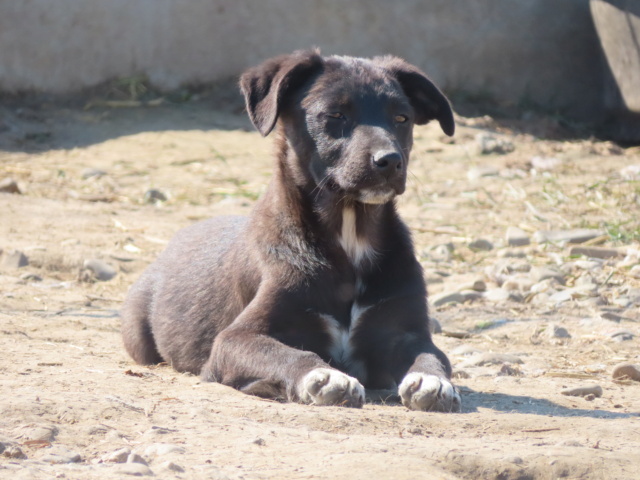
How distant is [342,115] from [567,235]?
3.94 metres

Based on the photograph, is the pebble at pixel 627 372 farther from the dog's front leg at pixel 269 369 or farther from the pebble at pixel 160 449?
the pebble at pixel 160 449

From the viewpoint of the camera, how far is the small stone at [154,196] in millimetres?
9406

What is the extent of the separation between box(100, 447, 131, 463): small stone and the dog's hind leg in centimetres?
240

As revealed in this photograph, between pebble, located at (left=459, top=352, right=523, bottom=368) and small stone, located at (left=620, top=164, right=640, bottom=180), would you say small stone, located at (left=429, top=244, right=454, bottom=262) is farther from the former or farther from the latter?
small stone, located at (left=620, top=164, right=640, bottom=180)

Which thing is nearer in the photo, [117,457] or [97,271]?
[117,457]

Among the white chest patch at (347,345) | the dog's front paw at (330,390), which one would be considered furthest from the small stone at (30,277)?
the dog's front paw at (330,390)

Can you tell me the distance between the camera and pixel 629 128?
466 inches

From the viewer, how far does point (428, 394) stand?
4043 millimetres

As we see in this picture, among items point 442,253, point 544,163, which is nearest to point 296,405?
point 442,253

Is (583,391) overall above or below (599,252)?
above

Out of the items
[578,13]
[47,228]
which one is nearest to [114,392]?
[47,228]

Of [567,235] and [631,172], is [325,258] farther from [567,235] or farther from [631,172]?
[631,172]

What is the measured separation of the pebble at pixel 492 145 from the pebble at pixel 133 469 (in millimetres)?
8395

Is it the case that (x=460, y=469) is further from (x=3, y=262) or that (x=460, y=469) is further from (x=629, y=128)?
(x=629, y=128)
